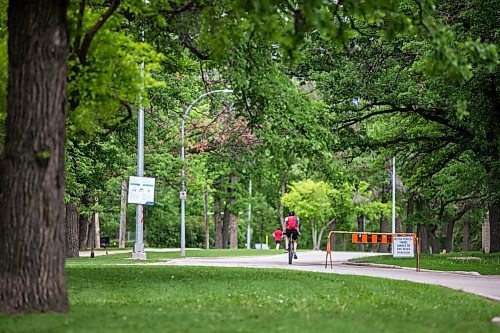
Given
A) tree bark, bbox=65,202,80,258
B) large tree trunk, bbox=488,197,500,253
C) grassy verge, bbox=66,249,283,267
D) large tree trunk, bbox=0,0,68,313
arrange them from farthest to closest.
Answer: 1. tree bark, bbox=65,202,80,258
2. large tree trunk, bbox=488,197,500,253
3. grassy verge, bbox=66,249,283,267
4. large tree trunk, bbox=0,0,68,313

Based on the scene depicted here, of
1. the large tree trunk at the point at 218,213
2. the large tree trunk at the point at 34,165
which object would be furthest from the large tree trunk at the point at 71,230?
the large tree trunk at the point at 34,165

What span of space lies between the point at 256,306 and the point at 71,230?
25042 millimetres

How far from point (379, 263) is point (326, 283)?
1290 cm

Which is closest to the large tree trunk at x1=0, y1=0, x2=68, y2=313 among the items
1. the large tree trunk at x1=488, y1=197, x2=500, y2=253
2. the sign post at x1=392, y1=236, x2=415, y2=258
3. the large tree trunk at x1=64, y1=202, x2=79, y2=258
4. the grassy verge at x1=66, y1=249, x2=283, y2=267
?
the grassy verge at x1=66, y1=249, x2=283, y2=267

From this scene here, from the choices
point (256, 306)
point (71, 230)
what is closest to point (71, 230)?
point (71, 230)

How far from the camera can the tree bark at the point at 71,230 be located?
35.4 meters

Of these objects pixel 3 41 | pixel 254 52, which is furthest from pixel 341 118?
pixel 3 41

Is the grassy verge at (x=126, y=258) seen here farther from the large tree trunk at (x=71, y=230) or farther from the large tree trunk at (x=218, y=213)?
the large tree trunk at (x=218, y=213)

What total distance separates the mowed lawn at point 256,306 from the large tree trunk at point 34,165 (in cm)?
53

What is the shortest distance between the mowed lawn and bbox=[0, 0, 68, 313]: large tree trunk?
1.75 ft

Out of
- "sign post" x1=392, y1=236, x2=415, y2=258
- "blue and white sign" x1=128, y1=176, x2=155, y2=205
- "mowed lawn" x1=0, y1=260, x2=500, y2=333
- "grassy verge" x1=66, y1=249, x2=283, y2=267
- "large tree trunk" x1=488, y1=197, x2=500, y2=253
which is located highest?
"blue and white sign" x1=128, y1=176, x2=155, y2=205

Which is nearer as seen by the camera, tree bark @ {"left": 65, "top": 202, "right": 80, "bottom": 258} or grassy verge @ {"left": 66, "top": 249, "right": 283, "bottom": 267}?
grassy verge @ {"left": 66, "top": 249, "right": 283, "bottom": 267}

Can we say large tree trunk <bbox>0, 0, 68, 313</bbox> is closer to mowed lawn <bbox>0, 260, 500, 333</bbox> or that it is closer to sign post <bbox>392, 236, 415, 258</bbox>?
mowed lawn <bbox>0, 260, 500, 333</bbox>

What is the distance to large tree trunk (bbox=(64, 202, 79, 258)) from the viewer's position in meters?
35.4
